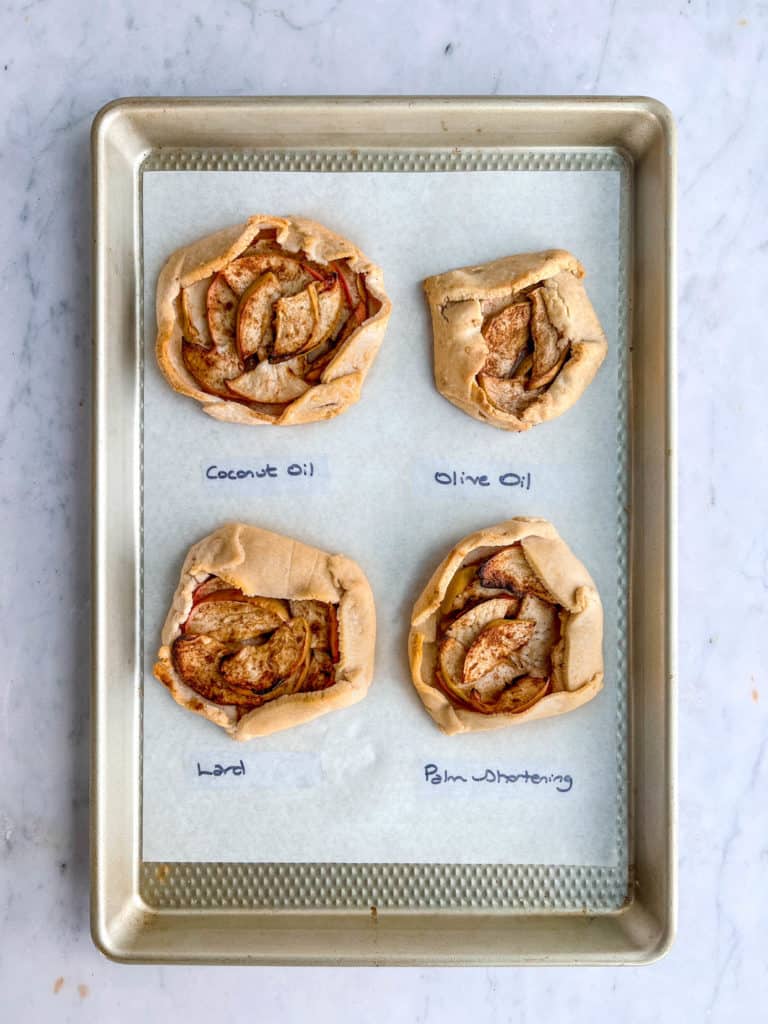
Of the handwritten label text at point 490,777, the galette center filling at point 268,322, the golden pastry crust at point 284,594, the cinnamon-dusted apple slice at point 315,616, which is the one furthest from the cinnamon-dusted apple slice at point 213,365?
the handwritten label text at point 490,777

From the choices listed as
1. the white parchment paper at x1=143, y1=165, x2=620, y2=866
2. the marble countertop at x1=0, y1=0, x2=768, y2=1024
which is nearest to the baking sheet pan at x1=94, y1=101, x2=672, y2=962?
the white parchment paper at x1=143, y1=165, x2=620, y2=866

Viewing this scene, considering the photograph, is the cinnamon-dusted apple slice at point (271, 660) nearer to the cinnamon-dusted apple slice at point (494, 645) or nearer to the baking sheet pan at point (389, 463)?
the baking sheet pan at point (389, 463)

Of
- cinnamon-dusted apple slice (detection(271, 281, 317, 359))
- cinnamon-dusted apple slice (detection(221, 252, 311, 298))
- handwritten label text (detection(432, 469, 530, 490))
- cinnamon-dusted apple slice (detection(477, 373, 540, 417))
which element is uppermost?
cinnamon-dusted apple slice (detection(221, 252, 311, 298))

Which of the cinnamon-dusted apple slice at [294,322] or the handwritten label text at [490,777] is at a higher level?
the cinnamon-dusted apple slice at [294,322]

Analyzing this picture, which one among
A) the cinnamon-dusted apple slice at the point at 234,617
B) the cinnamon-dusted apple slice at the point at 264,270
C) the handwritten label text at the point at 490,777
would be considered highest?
the cinnamon-dusted apple slice at the point at 264,270

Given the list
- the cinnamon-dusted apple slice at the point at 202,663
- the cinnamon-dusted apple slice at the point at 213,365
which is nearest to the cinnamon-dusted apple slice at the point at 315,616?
the cinnamon-dusted apple slice at the point at 202,663

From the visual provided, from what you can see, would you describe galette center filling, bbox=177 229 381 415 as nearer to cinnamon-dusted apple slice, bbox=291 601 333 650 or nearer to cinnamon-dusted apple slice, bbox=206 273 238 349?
cinnamon-dusted apple slice, bbox=206 273 238 349

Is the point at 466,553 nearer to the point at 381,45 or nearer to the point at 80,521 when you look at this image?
the point at 80,521

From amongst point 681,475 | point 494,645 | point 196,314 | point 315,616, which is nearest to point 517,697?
point 494,645
